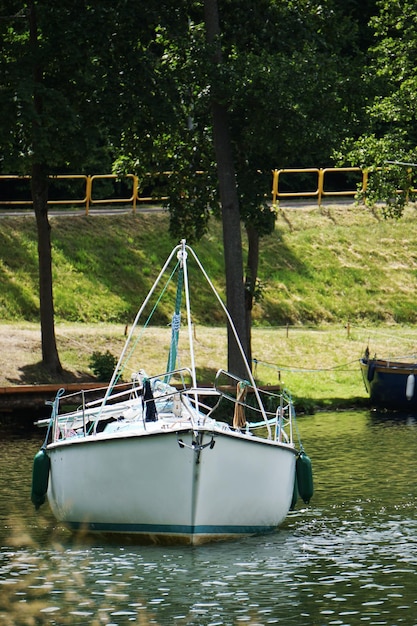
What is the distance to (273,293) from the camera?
4572 centimetres

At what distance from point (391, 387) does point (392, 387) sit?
1.0 inches

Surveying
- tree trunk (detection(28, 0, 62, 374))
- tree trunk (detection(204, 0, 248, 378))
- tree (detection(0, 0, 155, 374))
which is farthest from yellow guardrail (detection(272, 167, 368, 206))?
tree (detection(0, 0, 155, 374))

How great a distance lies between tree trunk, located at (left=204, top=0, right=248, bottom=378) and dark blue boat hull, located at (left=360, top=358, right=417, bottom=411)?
3.82 m

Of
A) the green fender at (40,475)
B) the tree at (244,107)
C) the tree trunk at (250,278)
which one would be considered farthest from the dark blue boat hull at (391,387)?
the green fender at (40,475)

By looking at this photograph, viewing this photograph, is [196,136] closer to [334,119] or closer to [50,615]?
[334,119]

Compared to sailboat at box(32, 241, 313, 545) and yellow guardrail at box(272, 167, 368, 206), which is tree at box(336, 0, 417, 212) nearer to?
yellow guardrail at box(272, 167, 368, 206)

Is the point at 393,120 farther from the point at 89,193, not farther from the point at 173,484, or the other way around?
the point at 173,484

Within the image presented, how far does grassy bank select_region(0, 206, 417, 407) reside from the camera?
3675 centimetres

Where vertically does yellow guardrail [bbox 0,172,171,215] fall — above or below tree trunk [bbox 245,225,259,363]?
above

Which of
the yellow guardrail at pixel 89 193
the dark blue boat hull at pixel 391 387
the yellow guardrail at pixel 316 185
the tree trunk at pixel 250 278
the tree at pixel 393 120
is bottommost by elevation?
the dark blue boat hull at pixel 391 387

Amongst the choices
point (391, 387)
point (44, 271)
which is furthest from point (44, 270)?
point (391, 387)

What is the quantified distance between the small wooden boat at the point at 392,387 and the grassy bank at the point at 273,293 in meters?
0.76

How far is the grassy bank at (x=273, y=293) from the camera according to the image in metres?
36.8

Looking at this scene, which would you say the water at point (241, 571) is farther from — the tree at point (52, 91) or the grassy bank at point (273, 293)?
the grassy bank at point (273, 293)
